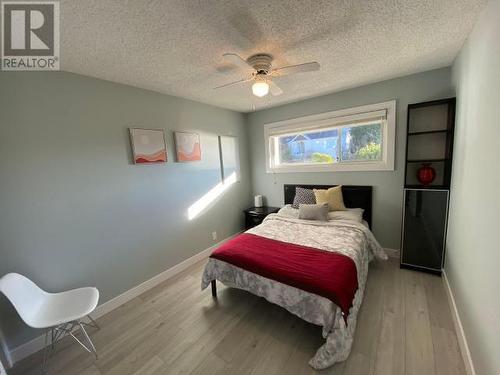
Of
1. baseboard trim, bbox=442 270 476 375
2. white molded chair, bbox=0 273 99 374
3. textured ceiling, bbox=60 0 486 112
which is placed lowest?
baseboard trim, bbox=442 270 476 375

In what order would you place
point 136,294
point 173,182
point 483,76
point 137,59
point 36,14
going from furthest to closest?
point 173,182 → point 136,294 → point 137,59 → point 483,76 → point 36,14

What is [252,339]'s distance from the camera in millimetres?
1702

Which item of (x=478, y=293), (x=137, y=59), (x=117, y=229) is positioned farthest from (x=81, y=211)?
(x=478, y=293)

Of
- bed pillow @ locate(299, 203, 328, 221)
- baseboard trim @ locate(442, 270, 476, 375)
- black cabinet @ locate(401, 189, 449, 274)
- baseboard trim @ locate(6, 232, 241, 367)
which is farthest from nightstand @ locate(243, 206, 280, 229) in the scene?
baseboard trim @ locate(442, 270, 476, 375)

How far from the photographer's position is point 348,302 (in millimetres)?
1506

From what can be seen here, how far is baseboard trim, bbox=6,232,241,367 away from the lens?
5.39ft

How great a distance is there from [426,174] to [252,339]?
2.57 metres

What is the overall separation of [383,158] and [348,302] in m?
2.14

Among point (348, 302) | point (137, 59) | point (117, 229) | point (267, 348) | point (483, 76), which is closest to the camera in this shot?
point (483, 76)

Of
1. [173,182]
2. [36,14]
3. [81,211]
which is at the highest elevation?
[36,14]

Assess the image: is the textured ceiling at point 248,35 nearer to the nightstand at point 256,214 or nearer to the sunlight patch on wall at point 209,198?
the sunlight patch on wall at point 209,198

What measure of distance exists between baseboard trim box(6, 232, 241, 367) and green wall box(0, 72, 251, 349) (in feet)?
0.20

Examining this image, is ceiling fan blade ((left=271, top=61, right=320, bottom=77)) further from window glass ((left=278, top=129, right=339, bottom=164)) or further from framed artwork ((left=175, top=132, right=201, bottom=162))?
window glass ((left=278, top=129, right=339, bottom=164))

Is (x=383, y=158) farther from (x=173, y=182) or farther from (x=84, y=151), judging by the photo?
(x=84, y=151)
